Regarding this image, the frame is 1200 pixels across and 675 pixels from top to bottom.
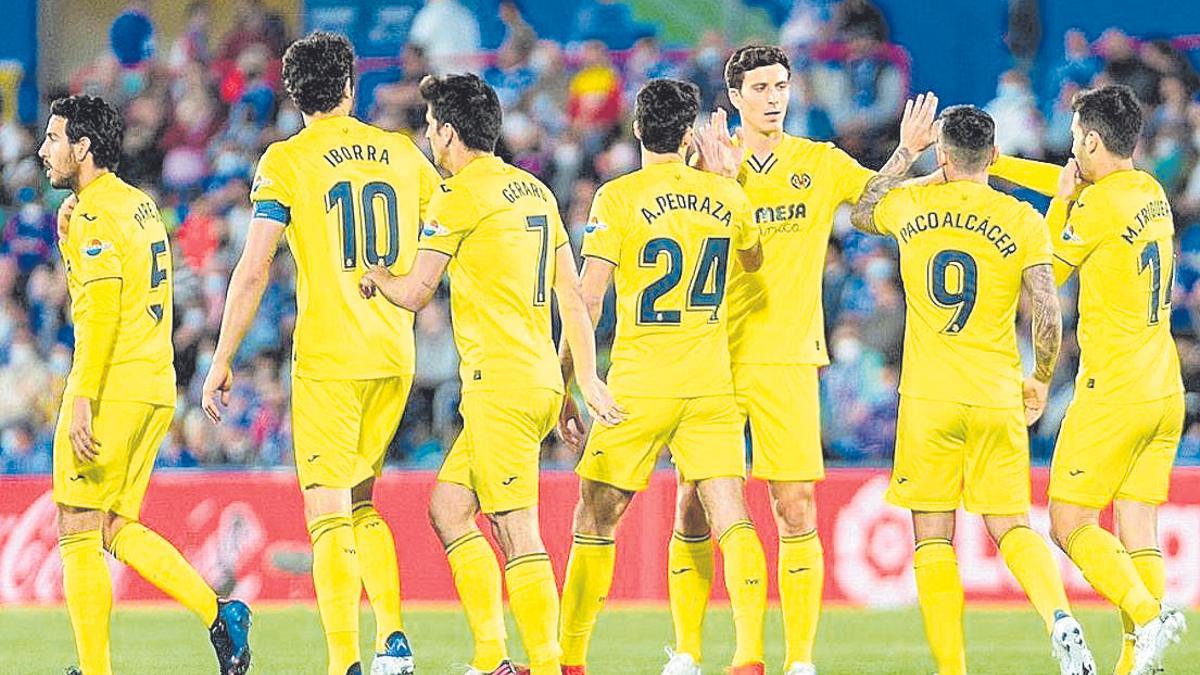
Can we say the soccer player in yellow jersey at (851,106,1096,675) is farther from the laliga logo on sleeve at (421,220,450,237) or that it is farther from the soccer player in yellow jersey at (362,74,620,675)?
the laliga logo on sleeve at (421,220,450,237)

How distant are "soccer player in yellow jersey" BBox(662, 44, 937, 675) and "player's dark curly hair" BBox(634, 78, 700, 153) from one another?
1.31ft

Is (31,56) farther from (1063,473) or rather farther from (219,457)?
(1063,473)

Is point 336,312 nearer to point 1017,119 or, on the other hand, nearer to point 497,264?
point 497,264

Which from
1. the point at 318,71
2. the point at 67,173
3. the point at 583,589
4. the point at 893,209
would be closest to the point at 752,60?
the point at 893,209

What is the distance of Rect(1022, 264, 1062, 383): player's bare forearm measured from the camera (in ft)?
29.6

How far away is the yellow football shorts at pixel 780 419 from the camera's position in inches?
377

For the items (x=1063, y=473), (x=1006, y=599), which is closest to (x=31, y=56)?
(x=1006, y=599)

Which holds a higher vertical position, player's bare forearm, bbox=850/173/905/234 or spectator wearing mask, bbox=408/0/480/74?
spectator wearing mask, bbox=408/0/480/74

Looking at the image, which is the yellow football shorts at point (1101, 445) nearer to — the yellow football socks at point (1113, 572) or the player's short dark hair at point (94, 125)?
the yellow football socks at point (1113, 572)

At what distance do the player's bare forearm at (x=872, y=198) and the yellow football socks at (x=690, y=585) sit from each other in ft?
4.89

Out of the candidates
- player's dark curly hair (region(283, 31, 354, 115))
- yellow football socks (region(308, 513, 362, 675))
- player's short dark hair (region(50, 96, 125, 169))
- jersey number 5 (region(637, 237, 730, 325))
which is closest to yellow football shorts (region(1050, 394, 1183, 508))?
jersey number 5 (region(637, 237, 730, 325))

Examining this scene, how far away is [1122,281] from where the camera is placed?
9539mm

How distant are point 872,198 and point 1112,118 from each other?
42.7 inches

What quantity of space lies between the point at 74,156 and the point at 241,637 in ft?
→ 6.97
